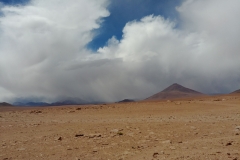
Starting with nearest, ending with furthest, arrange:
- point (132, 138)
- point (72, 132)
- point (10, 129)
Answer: point (132, 138)
point (72, 132)
point (10, 129)

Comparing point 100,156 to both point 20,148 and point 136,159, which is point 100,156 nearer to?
point 136,159

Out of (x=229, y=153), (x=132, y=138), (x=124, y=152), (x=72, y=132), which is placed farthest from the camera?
(x=72, y=132)

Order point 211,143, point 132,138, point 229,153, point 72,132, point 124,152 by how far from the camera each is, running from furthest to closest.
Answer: point 72,132, point 132,138, point 211,143, point 124,152, point 229,153

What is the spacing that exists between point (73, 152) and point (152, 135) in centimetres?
392

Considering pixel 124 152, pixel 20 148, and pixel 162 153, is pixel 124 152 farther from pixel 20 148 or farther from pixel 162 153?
pixel 20 148

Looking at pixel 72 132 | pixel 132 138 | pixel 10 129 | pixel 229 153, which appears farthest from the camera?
pixel 10 129

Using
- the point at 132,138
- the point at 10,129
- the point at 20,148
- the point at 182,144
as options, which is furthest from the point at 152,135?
the point at 10,129

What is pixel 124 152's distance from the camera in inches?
359

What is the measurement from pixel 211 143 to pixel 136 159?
320 centimetres

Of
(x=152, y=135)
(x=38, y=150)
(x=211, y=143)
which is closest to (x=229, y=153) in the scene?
(x=211, y=143)

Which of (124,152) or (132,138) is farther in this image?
(132,138)

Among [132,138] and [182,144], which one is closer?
[182,144]

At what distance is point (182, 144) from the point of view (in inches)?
389

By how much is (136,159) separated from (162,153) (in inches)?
39.0
